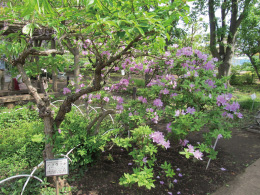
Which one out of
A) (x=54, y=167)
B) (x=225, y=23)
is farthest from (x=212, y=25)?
(x=54, y=167)

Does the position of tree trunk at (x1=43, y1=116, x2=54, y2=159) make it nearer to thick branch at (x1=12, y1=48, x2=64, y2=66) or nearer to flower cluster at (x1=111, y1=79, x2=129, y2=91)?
thick branch at (x1=12, y1=48, x2=64, y2=66)

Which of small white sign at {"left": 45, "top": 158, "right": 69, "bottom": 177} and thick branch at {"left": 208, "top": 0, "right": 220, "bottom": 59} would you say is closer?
small white sign at {"left": 45, "top": 158, "right": 69, "bottom": 177}

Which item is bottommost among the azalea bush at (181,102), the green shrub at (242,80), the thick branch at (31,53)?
the green shrub at (242,80)

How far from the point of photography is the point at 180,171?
10.0 ft

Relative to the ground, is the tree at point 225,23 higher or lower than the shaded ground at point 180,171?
higher

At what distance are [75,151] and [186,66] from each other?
7.11ft

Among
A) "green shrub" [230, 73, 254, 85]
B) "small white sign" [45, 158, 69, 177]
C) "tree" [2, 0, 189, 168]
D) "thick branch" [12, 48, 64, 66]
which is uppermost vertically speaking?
"tree" [2, 0, 189, 168]

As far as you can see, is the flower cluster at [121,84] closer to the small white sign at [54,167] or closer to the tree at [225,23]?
the small white sign at [54,167]

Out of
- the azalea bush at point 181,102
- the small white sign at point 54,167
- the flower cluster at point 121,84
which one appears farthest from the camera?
the flower cluster at point 121,84

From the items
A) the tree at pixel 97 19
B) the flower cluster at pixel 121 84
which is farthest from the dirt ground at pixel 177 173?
the flower cluster at pixel 121 84

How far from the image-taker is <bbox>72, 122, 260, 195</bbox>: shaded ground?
259 cm

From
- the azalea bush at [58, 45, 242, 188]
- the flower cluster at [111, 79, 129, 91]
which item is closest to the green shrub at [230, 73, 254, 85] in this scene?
the azalea bush at [58, 45, 242, 188]

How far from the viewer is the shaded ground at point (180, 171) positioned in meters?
2.59

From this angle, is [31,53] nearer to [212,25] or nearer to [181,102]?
[181,102]
